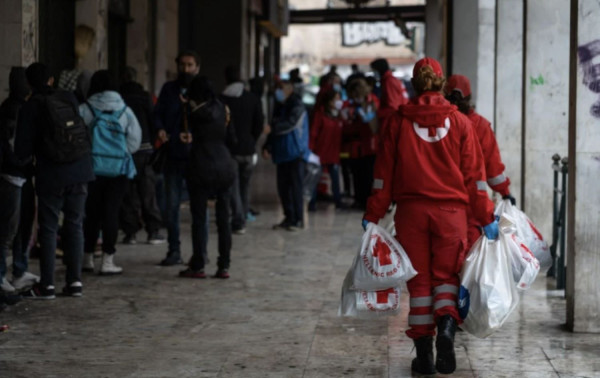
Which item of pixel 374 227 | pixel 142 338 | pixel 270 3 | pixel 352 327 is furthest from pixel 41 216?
pixel 270 3

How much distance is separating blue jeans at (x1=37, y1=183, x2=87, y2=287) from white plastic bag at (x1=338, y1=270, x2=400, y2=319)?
3.14 m

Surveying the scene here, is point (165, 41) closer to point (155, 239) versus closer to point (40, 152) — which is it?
point (155, 239)

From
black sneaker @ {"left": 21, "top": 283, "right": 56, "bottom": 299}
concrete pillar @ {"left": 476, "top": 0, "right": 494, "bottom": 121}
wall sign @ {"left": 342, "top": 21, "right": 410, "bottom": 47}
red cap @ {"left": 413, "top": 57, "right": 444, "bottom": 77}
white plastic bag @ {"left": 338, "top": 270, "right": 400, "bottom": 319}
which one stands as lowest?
black sneaker @ {"left": 21, "top": 283, "right": 56, "bottom": 299}

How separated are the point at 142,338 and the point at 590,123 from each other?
10.7ft

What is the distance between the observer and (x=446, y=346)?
6523 mm

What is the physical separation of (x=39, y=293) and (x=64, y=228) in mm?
551

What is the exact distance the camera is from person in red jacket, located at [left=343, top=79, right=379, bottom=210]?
1717 cm

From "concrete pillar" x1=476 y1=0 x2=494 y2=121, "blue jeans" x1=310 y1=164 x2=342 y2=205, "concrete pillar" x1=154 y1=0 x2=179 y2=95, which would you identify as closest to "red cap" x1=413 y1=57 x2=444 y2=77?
"concrete pillar" x1=476 y1=0 x2=494 y2=121

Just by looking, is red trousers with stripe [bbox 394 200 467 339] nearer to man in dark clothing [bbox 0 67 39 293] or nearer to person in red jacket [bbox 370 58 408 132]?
man in dark clothing [bbox 0 67 39 293]

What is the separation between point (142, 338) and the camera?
25.0 ft

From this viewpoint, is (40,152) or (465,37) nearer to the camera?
(40,152)

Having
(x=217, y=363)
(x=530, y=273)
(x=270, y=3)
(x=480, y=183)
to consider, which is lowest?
(x=217, y=363)

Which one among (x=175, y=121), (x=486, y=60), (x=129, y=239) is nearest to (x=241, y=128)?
(x=129, y=239)

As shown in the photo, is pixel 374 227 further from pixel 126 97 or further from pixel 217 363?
pixel 126 97
